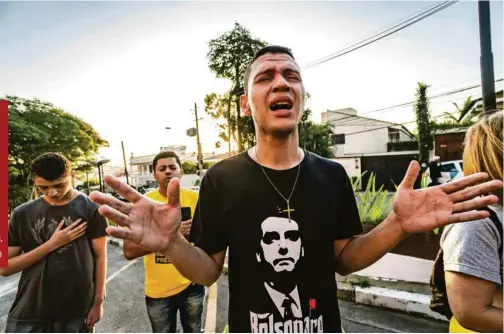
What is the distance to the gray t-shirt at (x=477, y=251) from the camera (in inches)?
44.2

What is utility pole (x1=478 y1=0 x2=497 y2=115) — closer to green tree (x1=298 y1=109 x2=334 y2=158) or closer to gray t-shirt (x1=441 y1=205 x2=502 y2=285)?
gray t-shirt (x1=441 y1=205 x2=502 y2=285)

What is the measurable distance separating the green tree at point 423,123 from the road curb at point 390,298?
23972mm

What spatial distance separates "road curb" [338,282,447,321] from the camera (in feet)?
10.6

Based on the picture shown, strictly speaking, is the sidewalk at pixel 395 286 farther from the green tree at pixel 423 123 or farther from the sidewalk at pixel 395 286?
the green tree at pixel 423 123

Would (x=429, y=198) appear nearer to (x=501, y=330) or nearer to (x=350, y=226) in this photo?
(x=350, y=226)

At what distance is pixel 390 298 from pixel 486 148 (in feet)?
9.31

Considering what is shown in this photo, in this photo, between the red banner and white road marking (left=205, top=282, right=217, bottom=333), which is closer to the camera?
the red banner

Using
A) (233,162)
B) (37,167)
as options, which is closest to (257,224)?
(233,162)

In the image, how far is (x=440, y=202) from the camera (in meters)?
1.17

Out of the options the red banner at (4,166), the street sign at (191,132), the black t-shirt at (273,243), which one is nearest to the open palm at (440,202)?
the black t-shirt at (273,243)

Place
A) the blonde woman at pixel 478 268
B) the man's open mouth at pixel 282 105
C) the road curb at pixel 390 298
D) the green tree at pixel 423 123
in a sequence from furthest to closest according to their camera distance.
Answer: the green tree at pixel 423 123, the road curb at pixel 390 298, the man's open mouth at pixel 282 105, the blonde woman at pixel 478 268

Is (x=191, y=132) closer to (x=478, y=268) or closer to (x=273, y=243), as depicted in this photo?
(x=273, y=243)

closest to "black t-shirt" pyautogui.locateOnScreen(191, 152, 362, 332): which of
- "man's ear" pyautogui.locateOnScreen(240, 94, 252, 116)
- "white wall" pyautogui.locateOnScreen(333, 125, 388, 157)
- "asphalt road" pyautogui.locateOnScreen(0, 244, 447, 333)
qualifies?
"man's ear" pyautogui.locateOnScreen(240, 94, 252, 116)

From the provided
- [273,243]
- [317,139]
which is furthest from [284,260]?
[317,139]
